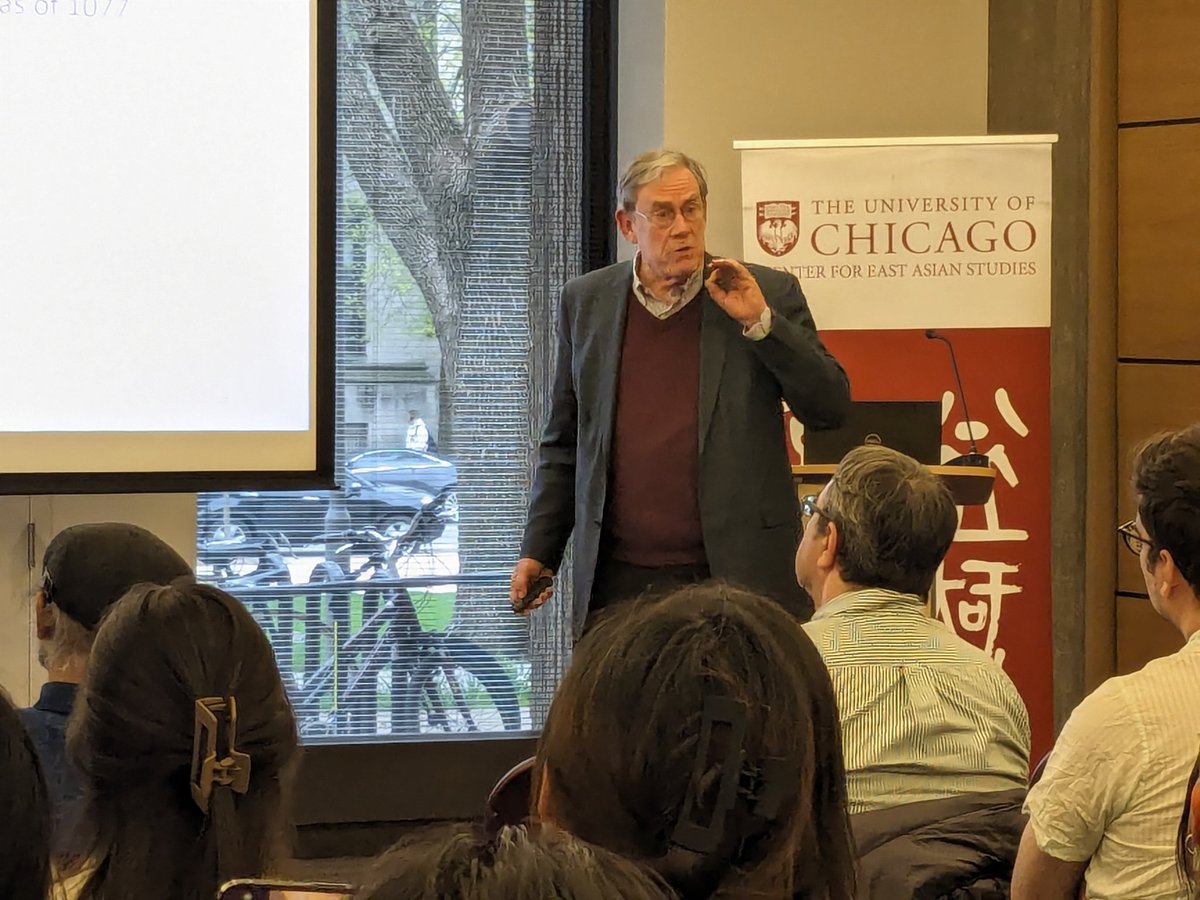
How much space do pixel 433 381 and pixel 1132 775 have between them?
8.43 ft

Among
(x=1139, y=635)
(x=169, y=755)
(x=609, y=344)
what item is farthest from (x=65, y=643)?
(x=1139, y=635)

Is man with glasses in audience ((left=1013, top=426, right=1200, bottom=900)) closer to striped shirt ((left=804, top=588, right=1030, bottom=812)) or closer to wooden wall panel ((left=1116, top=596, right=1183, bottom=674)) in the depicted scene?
striped shirt ((left=804, top=588, right=1030, bottom=812))

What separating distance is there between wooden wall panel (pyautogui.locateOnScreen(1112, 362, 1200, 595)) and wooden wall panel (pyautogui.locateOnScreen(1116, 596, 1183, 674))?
3cm

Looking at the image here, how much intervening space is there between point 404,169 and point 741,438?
147cm

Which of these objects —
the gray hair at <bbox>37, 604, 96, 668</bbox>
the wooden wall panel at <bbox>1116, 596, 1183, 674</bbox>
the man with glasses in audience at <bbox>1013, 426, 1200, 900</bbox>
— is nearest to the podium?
the wooden wall panel at <bbox>1116, 596, 1183, 674</bbox>

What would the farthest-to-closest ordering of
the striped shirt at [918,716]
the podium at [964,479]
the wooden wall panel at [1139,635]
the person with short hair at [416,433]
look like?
the person with short hair at [416,433], the wooden wall panel at [1139,635], the podium at [964,479], the striped shirt at [918,716]

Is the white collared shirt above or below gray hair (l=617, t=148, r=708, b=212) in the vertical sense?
below

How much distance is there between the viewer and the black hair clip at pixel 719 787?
2.83 ft

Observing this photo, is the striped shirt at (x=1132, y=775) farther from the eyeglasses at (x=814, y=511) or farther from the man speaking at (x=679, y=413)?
the man speaking at (x=679, y=413)

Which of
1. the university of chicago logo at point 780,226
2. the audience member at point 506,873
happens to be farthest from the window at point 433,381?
the audience member at point 506,873

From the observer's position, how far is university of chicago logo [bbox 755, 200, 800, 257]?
333cm

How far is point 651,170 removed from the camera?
2.75 metres

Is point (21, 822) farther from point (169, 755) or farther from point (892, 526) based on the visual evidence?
point (892, 526)

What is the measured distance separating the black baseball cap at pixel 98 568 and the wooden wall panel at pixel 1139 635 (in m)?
2.49
